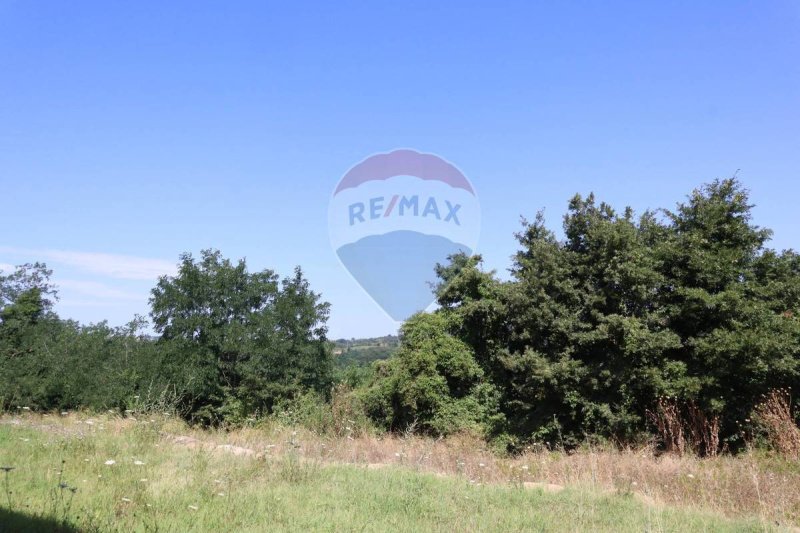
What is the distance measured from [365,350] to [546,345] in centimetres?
2715

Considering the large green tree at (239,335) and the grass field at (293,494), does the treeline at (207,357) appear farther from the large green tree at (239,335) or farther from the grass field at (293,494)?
the grass field at (293,494)

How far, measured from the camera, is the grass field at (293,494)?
4.37 metres

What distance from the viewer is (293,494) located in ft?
17.2

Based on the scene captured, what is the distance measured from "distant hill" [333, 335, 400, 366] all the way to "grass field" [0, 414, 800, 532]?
9653 millimetres

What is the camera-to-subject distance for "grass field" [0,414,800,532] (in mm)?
4371

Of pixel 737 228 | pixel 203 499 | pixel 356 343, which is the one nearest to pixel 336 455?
pixel 203 499

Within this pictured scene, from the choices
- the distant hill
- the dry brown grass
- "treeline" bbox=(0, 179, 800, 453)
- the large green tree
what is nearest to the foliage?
"treeline" bbox=(0, 179, 800, 453)

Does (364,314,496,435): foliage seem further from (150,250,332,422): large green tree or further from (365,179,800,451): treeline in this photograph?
(150,250,332,422): large green tree

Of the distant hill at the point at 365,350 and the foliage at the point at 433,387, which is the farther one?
the distant hill at the point at 365,350

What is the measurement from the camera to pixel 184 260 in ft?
61.4

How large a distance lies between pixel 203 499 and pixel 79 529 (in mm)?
1233

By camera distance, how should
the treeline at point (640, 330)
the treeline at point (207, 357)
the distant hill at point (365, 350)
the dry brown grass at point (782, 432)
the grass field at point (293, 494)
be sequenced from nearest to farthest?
1. the grass field at point (293, 494)
2. the dry brown grass at point (782, 432)
3. the treeline at point (640, 330)
4. the treeline at point (207, 357)
5. the distant hill at point (365, 350)

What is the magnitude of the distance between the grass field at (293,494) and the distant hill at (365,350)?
9653mm

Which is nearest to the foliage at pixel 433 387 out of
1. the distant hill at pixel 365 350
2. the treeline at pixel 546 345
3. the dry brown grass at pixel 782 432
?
the treeline at pixel 546 345
